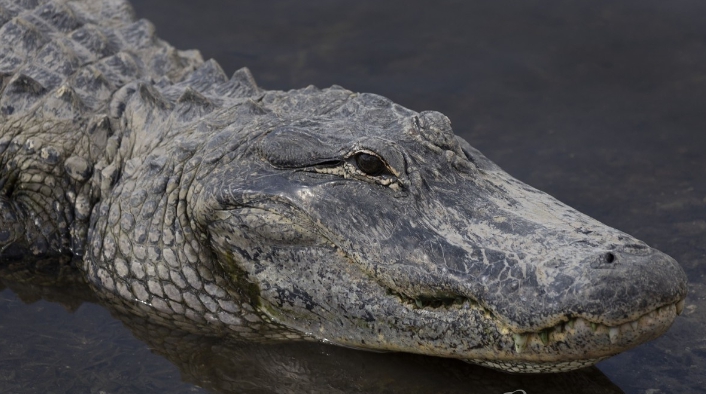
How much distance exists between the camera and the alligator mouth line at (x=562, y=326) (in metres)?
3.40

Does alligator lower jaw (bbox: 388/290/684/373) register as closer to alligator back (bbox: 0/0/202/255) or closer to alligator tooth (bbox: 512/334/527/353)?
alligator tooth (bbox: 512/334/527/353)

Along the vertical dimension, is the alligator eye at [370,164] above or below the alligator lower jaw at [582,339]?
above

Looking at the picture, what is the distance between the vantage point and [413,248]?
3834mm

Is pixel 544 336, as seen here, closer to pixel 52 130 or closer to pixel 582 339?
pixel 582 339

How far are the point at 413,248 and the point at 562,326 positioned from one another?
2.27ft

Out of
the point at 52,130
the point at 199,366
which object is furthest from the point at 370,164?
the point at 52,130

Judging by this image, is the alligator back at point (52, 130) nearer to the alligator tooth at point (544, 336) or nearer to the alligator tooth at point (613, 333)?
the alligator tooth at point (544, 336)

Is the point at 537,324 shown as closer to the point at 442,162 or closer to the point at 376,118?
the point at 442,162

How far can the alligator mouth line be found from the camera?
134 inches

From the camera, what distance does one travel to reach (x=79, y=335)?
454cm

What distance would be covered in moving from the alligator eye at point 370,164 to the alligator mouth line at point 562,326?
1.94 ft

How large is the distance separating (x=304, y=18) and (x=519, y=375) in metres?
4.20

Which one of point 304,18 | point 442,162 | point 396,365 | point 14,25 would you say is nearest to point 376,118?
point 442,162

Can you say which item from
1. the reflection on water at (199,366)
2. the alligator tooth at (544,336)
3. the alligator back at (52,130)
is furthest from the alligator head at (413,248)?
the alligator back at (52,130)
